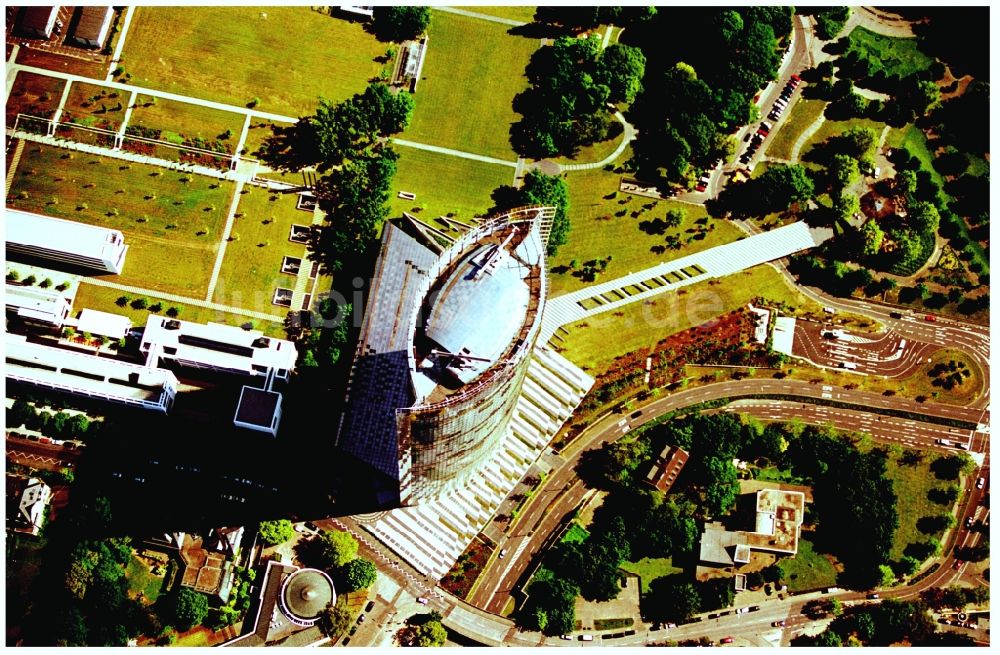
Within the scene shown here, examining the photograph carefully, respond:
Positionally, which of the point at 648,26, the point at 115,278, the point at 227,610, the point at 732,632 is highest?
the point at 648,26

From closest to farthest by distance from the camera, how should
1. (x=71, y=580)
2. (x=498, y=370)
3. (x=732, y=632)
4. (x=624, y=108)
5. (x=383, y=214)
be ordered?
(x=498, y=370) < (x=71, y=580) < (x=732, y=632) < (x=383, y=214) < (x=624, y=108)

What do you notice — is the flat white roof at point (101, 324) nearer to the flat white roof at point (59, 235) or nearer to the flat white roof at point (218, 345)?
the flat white roof at point (218, 345)

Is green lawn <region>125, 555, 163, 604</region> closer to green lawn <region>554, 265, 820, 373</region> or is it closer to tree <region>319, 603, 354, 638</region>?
tree <region>319, 603, 354, 638</region>

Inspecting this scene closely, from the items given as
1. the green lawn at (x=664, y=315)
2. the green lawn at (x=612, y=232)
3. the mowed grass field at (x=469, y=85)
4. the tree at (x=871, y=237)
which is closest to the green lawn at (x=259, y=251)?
the mowed grass field at (x=469, y=85)

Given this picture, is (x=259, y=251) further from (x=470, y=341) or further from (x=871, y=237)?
(x=871, y=237)

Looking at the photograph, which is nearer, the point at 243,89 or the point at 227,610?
the point at 227,610

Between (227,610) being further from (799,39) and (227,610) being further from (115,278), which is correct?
(799,39)

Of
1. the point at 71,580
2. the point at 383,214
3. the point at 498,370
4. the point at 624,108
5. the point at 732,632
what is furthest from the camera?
the point at 624,108

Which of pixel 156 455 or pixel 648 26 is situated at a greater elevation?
pixel 648 26

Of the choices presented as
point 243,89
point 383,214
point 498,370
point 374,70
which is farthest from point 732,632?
point 243,89
